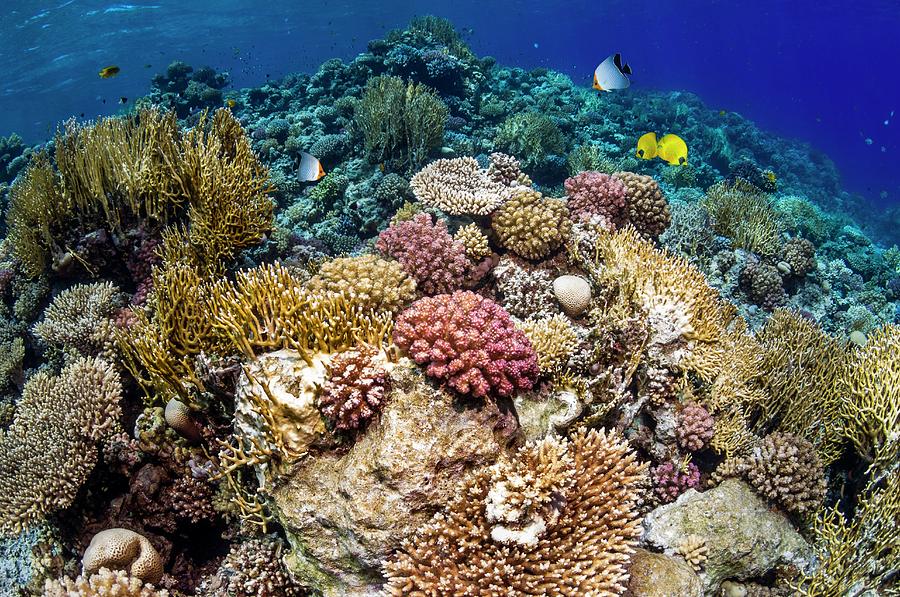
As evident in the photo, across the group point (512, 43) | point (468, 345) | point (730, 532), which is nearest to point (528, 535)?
point (468, 345)

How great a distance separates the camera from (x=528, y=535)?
3.27 meters

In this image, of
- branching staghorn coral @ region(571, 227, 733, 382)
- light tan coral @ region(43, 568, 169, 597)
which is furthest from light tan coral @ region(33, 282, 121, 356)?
branching staghorn coral @ region(571, 227, 733, 382)

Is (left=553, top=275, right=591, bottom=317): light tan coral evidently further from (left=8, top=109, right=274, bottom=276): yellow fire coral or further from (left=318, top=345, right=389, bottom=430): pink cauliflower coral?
(left=8, top=109, right=274, bottom=276): yellow fire coral

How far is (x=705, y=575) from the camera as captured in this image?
4418 mm

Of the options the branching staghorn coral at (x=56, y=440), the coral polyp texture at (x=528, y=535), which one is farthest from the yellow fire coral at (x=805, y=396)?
the branching staghorn coral at (x=56, y=440)

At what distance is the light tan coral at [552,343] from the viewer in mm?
4539

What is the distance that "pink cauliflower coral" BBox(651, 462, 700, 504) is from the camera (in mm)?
4957

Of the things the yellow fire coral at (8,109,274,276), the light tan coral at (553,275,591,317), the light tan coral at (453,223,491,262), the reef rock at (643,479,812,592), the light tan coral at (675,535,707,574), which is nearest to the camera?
the light tan coral at (675,535,707,574)

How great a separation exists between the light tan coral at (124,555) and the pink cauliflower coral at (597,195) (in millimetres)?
6990

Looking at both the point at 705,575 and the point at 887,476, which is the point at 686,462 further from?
the point at 887,476

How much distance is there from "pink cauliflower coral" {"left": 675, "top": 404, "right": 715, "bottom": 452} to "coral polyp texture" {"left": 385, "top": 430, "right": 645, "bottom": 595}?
177 cm

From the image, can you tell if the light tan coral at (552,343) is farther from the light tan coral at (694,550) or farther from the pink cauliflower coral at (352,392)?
the light tan coral at (694,550)

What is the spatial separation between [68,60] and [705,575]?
261 ft

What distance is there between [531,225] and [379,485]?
417cm
